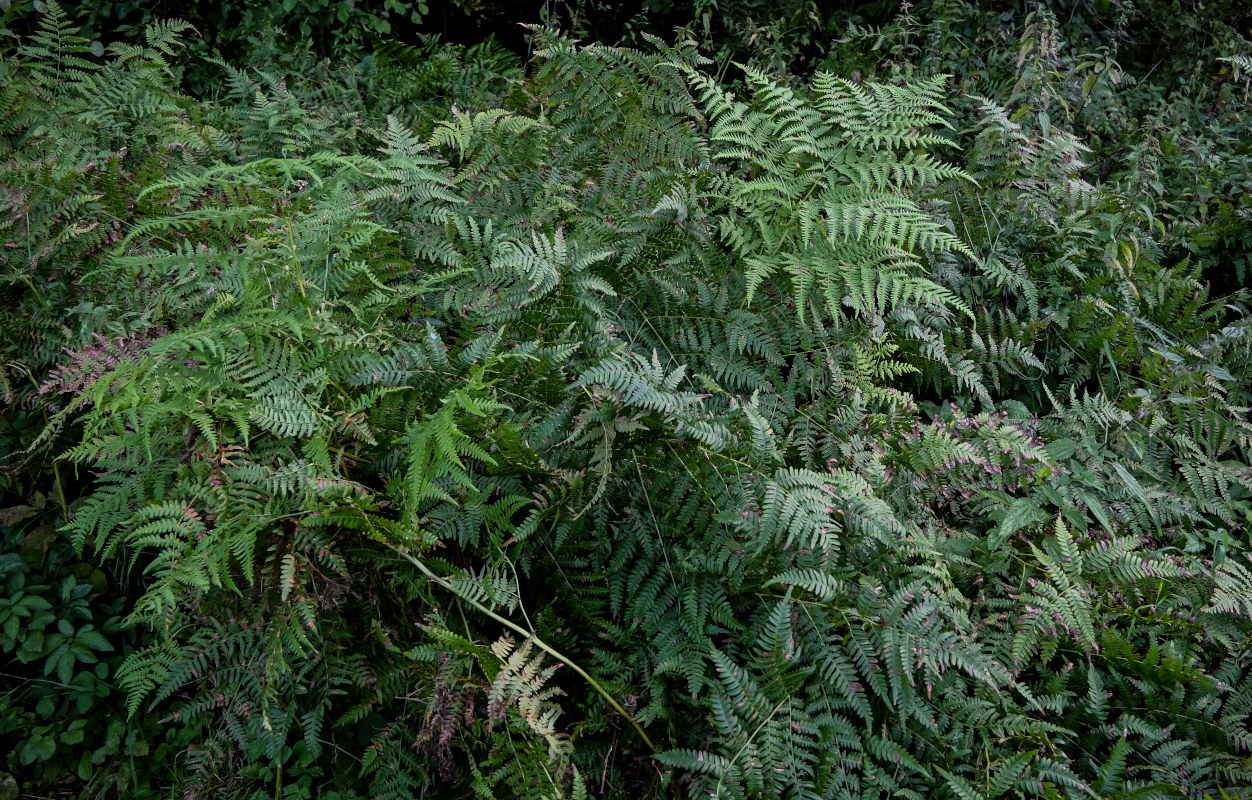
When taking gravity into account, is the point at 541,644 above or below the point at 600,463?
below

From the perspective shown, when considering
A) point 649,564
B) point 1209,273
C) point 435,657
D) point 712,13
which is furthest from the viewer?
point 712,13

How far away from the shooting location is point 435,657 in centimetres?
213

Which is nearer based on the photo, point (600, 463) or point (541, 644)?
point (541, 644)

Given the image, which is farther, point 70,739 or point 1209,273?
point 1209,273

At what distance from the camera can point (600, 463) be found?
221 cm

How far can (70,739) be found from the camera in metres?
2.53

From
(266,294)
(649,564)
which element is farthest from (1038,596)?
(266,294)

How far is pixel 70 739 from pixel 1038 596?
3040mm

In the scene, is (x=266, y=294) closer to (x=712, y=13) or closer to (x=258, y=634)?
(x=258, y=634)

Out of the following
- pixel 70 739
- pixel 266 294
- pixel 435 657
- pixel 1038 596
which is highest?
pixel 266 294

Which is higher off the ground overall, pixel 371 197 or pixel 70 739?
pixel 371 197

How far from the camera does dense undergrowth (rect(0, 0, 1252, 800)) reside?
2.15m

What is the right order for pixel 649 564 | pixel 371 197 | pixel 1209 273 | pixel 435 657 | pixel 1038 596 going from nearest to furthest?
pixel 435 657
pixel 649 564
pixel 1038 596
pixel 371 197
pixel 1209 273

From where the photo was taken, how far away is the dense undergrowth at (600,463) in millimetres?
2146
